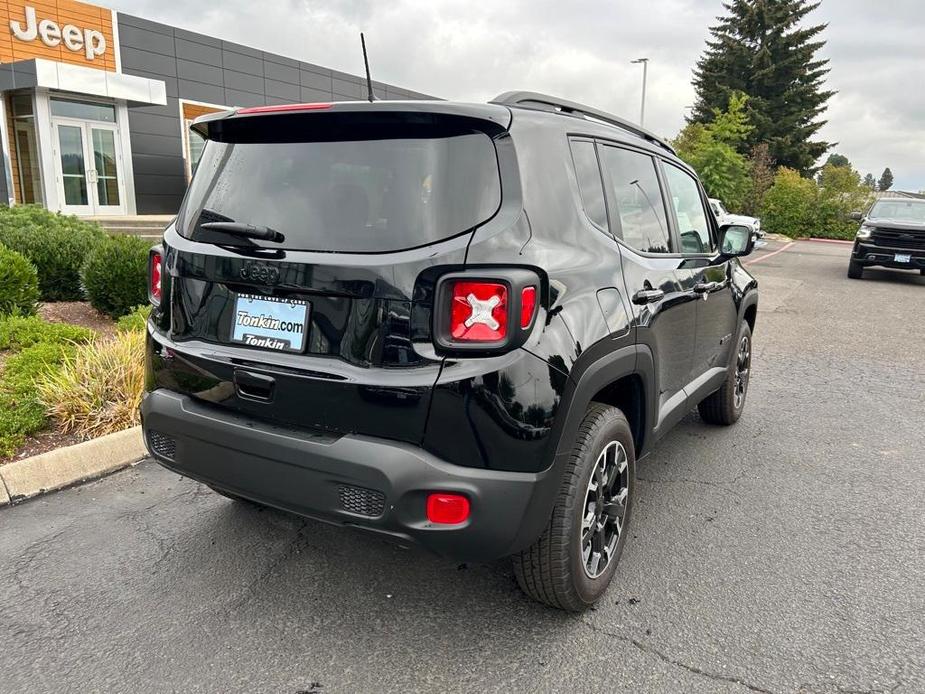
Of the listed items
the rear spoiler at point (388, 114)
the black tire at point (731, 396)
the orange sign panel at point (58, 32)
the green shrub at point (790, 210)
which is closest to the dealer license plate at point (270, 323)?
the rear spoiler at point (388, 114)

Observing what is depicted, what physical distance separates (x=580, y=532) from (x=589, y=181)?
4.42 ft

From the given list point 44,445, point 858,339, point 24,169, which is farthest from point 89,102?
point 858,339

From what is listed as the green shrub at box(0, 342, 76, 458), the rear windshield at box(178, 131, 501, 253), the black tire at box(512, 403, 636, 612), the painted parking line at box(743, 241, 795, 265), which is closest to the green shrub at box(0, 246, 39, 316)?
the green shrub at box(0, 342, 76, 458)

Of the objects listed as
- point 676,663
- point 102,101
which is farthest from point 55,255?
point 102,101

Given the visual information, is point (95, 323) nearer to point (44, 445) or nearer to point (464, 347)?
point (44, 445)

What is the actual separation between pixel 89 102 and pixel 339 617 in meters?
19.8

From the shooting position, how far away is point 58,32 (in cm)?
1808

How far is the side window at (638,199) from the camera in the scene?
3.01m

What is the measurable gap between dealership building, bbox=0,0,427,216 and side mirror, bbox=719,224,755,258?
16.0 meters

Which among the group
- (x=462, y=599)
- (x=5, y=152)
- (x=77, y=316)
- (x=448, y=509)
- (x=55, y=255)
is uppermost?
(x=5, y=152)

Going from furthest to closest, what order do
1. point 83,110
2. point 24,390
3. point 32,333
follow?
Result: point 83,110, point 32,333, point 24,390

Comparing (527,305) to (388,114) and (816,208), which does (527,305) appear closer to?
(388,114)

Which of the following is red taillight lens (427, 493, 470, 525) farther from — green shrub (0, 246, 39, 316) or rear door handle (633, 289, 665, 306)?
green shrub (0, 246, 39, 316)

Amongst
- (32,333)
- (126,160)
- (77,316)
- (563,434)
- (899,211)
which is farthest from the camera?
(126,160)
